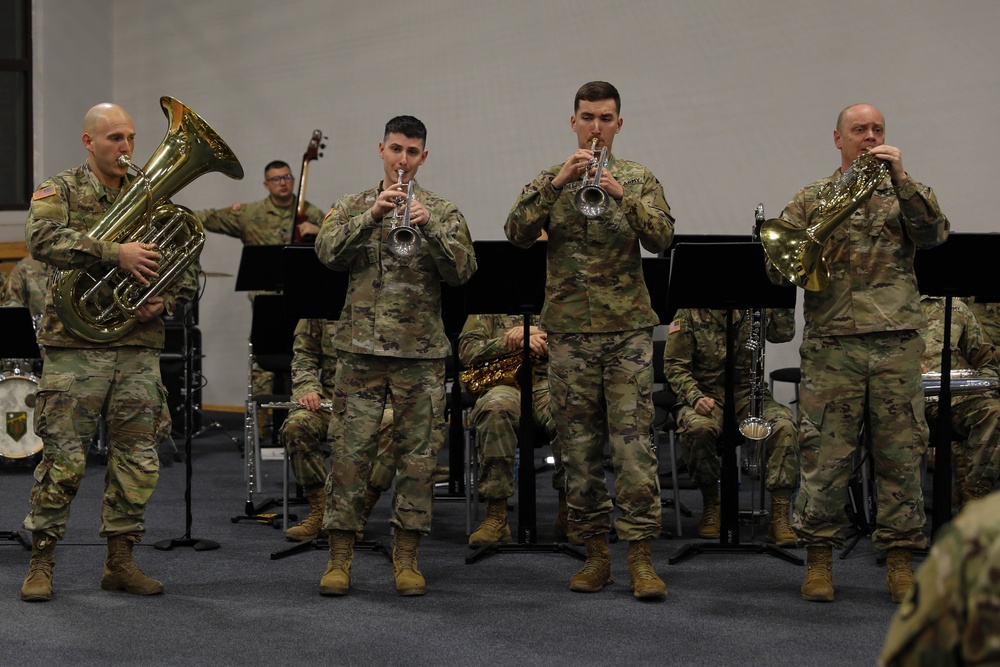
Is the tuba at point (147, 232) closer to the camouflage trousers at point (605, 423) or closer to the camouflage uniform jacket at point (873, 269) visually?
the camouflage trousers at point (605, 423)

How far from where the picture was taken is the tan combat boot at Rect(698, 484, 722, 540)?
5.40 metres

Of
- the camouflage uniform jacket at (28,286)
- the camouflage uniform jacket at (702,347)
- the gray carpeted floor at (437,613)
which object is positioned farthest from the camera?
the camouflage uniform jacket at (28,286)

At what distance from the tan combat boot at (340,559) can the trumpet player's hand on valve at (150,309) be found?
1.12 metres

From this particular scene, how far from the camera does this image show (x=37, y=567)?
13.5 feet

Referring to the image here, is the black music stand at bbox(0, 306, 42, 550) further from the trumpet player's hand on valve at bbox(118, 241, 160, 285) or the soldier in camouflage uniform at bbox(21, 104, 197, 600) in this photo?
the trumpet player's hand on valve at bbox(118, 241, 160, 285)

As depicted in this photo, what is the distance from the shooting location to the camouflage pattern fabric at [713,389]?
5.21 metres

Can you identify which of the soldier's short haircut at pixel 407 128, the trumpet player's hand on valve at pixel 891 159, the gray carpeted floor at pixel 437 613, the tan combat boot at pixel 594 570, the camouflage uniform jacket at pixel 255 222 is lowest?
the gray carpeted floor at pixel 437 613

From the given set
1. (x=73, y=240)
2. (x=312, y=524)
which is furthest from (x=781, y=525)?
(x=73, y=240)

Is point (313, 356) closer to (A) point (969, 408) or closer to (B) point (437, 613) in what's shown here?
(B) point (437, 613)

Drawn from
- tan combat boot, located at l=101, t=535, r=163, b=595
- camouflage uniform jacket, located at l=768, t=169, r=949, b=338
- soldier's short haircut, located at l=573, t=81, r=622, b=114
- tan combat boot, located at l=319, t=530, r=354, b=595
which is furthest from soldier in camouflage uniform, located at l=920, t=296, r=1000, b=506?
tan combat boot, located at l=101, t=535, r=163, b=595

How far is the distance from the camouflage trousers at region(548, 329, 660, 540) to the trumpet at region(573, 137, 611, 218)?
0.53 metres

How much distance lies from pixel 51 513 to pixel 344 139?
6556 millimetres

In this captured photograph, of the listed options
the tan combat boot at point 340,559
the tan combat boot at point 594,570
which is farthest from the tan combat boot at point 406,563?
the tan combat boot at point 594,570

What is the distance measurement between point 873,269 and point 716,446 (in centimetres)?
154
